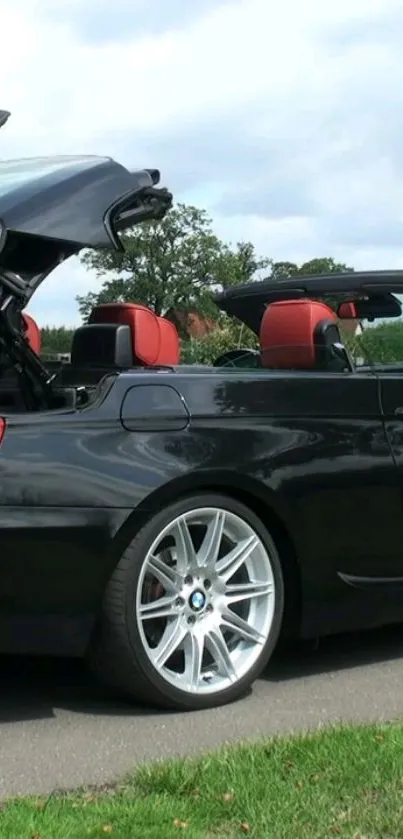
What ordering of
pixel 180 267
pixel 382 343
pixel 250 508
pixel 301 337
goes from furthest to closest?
pixel 180 267 < pixel 382 343 < pixel 301 337 < pixel 250 508

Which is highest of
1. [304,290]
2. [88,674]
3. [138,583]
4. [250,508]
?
[304,290]

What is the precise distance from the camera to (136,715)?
4.43 metres

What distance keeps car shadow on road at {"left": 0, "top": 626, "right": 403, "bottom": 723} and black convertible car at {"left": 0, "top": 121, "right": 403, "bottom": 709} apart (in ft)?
0.92

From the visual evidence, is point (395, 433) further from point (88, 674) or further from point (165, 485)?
point (88, 674)

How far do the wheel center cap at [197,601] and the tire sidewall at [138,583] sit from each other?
29 centimetres

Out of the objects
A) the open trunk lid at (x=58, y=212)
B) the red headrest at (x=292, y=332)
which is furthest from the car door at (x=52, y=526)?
the red headrest at (x=292, y=332)

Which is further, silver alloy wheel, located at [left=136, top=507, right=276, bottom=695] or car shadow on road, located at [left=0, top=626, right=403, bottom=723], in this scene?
car shadow on road, located at [left=0, top=626, right=403, bottom=723]

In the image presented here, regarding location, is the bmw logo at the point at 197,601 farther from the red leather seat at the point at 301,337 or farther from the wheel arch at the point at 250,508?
the red leather seat at the point at 301,337

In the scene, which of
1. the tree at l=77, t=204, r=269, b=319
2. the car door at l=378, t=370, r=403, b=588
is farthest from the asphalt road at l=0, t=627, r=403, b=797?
the tree at l=77, t=204, r=269, b=319

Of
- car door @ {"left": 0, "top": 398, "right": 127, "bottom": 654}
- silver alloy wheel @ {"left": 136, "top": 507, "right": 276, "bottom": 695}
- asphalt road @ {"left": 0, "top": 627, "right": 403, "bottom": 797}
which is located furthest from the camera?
silver alloy wheel @ {"left": 136, "top": 507, "right": 276, "bottom": 695}

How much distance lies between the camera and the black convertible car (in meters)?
4.13

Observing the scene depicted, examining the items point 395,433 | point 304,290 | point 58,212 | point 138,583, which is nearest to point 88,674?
point 138,583

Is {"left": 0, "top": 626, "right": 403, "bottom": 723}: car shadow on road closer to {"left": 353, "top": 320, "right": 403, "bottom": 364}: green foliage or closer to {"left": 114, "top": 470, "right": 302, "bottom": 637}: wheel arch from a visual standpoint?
{"left": 114, "top": 470, "right": 302, "bottom": 637}: wheel arch

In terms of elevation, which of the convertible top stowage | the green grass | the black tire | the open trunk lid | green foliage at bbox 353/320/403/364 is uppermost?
the open trunk lid
